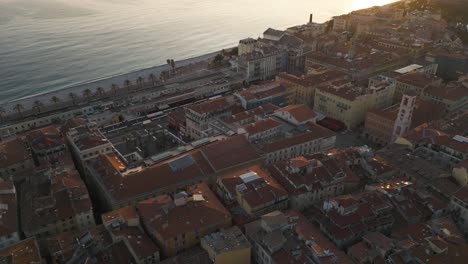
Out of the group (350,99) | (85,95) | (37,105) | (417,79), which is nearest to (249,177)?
(350,99)

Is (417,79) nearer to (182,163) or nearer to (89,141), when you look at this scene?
(182,163)

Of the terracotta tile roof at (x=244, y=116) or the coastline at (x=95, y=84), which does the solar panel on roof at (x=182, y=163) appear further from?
the coastline at (x=95, y=84)

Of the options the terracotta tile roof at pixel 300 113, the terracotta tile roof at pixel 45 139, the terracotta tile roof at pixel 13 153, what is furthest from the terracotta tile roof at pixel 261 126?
the terracotta tile roof at pixel 13 153

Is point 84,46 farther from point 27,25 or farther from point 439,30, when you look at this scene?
point 439,30

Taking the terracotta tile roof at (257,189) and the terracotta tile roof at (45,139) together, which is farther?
the terracotta tile roof at (45,139)

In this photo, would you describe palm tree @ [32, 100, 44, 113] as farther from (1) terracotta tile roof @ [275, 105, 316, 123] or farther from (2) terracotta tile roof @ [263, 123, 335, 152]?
(2) terracotta tile roof @ [263, 123, 335, 152]

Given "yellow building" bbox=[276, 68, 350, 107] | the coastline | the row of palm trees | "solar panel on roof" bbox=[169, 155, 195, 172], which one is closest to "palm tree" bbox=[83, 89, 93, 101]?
the row of palm trees

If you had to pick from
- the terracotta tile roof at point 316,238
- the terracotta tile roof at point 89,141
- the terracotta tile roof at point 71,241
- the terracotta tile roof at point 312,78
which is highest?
the terracotta tile roof at point 89,141

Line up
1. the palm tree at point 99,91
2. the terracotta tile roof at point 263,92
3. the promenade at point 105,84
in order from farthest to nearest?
the palm tree at point 99,91 → the promenade at point 105,84 → the terracotta tile roof at point 263,92
